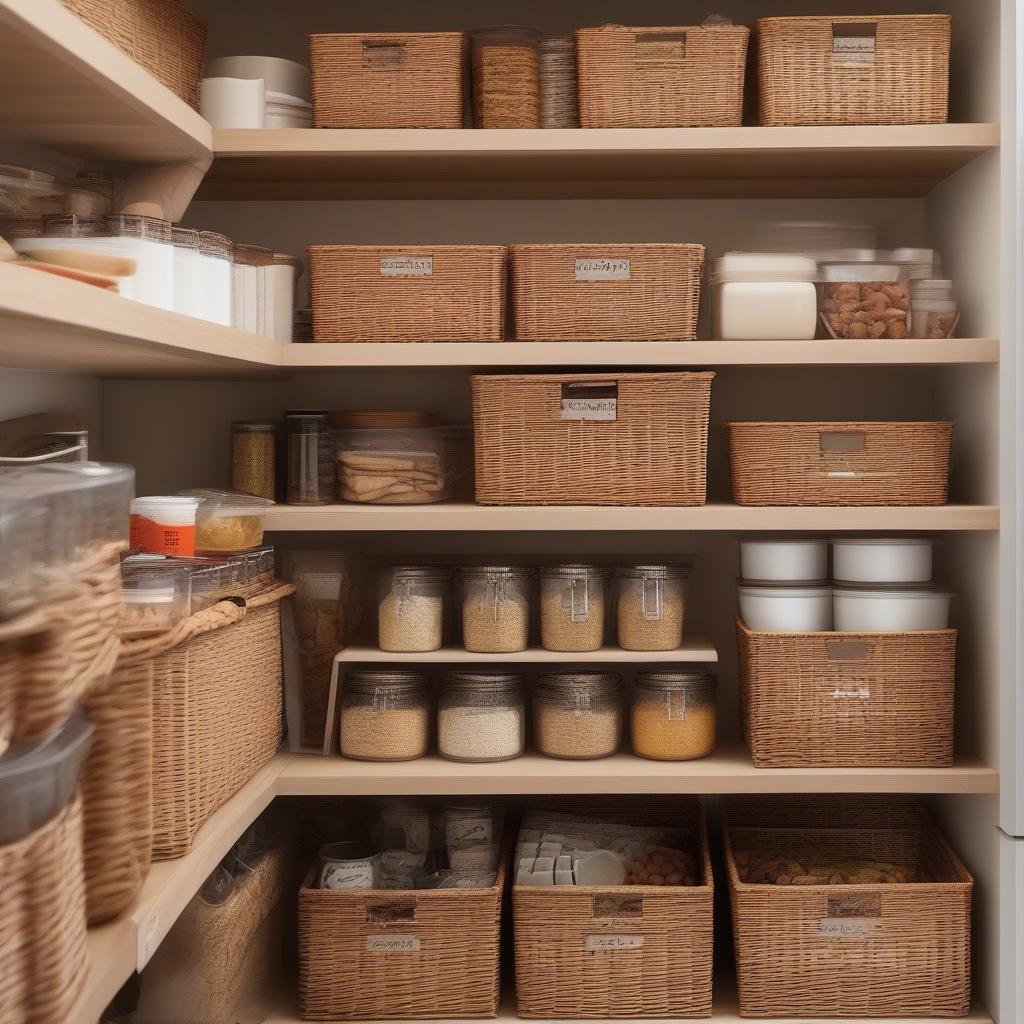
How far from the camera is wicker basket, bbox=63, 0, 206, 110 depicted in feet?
5.94

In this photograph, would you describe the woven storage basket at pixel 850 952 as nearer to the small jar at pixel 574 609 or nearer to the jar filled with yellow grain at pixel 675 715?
the jar filled with yellow grain at pixel 675 715

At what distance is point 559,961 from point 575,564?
2.40ft

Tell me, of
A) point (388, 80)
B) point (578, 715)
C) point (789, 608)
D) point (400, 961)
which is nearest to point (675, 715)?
point (578, 715)

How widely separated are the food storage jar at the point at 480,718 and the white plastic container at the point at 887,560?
2.26 feet

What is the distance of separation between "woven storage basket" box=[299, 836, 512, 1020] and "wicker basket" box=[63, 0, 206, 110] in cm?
149

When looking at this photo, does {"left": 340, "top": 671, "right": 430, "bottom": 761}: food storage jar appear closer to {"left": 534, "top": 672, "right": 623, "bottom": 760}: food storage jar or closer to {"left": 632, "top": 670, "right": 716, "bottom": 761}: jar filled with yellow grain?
{"left": 534, "top": 672, "right": 623, "bottom": 760}: food storage jar

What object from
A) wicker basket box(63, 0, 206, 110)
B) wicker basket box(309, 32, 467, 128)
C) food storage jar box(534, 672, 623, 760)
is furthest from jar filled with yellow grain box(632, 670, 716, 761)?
wicker basket box(63, 0, 206, 110)

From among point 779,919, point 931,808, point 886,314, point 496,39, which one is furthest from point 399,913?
point 496,39

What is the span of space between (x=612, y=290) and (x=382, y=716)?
914 millimetres

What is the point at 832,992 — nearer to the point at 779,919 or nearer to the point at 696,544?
the point at 779,919

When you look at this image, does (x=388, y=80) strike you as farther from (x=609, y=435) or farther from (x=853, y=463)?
(x=853, y=463)

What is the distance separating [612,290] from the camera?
7.38 ft

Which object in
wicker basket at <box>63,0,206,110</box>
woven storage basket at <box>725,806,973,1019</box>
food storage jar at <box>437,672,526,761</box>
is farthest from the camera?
food storage jar at <box>437,672,526,761</box>

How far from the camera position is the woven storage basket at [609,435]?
225cm
